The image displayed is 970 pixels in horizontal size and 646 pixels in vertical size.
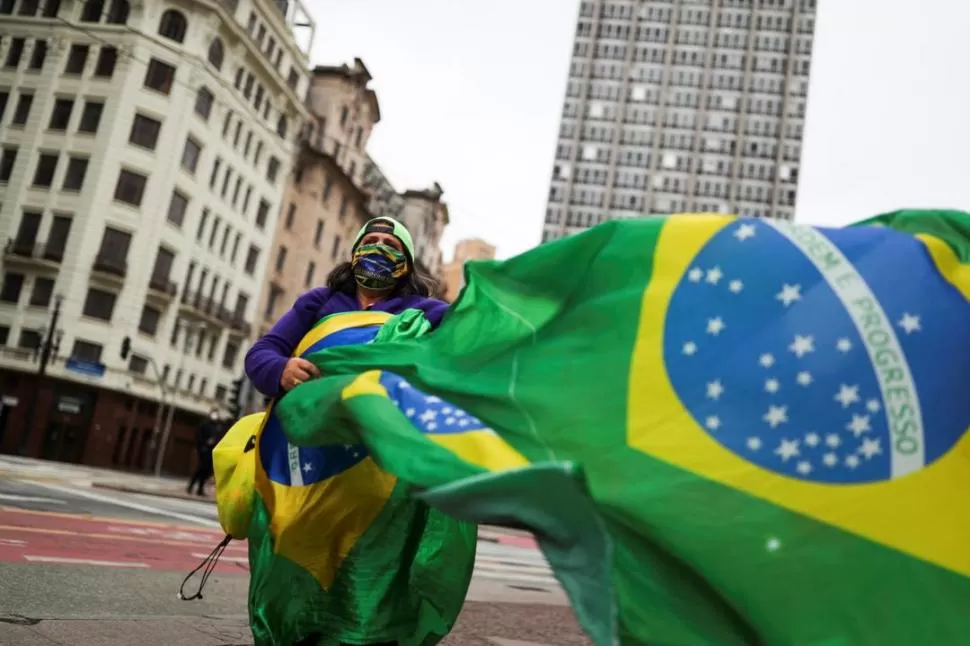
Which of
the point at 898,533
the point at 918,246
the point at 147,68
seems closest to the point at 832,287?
the point at 918,246

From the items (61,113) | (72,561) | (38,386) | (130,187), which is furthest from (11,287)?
(72,561)

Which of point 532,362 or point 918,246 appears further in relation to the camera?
point 532,362

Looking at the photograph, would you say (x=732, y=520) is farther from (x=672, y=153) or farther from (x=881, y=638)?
(x=672, y=153)

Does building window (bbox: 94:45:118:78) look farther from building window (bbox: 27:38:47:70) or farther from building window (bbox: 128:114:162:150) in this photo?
building window (bbox: 27:38:47:70)

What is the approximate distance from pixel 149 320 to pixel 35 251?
5059 millimetres

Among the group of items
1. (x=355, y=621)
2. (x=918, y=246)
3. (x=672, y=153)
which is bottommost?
(x=355, y=621)

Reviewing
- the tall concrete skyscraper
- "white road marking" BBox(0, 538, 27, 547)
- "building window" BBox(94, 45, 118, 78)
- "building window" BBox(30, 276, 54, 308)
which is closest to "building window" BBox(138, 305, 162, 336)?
"building window" BBox(30, 276, 54, 308)

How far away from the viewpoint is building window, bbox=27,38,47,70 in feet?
134

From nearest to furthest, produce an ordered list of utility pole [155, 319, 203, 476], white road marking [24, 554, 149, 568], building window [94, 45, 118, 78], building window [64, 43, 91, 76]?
white road marking [24, 554, 149, 568]
building window [94, 45, 118, 78]
building window [64, 43, 91, 76]
utility pole [155, 319, 203, 476]

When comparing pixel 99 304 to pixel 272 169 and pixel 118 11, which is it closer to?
pixel 118 11

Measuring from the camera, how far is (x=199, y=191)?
41875 millimetres

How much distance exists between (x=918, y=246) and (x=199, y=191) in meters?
41.9

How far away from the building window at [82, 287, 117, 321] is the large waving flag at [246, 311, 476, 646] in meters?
38.0

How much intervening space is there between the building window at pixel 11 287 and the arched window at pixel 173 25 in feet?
37.3
